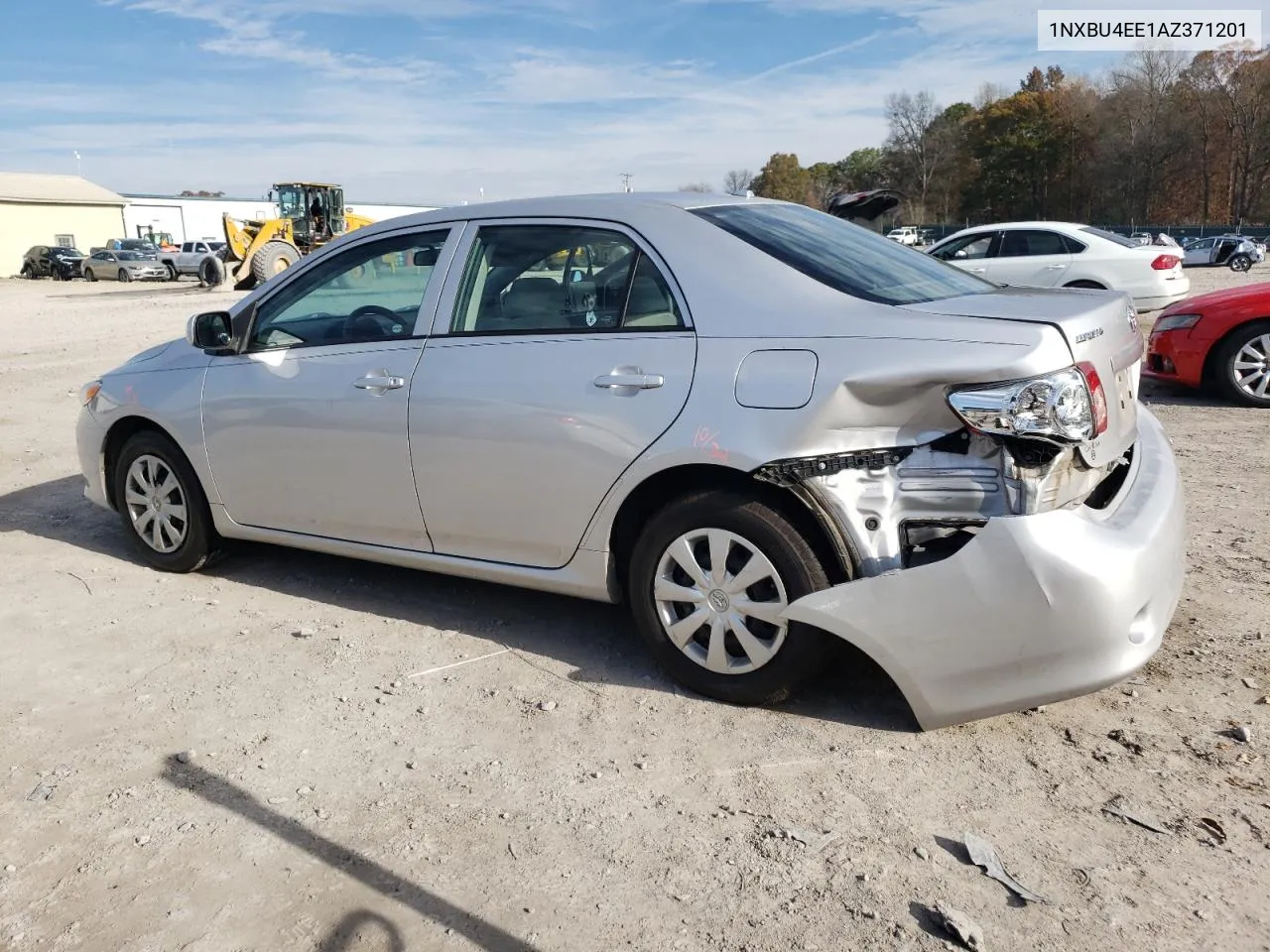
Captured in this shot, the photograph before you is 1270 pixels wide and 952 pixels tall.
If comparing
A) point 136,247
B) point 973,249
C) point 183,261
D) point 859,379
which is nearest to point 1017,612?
point 859,379

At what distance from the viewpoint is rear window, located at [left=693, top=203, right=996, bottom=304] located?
3.48m

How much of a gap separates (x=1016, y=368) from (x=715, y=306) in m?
1.00

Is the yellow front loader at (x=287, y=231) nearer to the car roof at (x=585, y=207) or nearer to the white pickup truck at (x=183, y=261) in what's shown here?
Answer: the white pickup truck at (x=183, y=261)

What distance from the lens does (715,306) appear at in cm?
345

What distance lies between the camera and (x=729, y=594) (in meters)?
3.44

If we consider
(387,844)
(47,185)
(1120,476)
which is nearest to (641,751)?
(387,844)

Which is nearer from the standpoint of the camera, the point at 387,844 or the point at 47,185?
the point at 387,844

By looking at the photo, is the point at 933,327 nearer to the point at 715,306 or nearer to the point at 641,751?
the point at 715,306

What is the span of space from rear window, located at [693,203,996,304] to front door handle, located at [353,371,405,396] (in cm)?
135

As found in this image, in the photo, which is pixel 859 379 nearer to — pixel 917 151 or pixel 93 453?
pixel 93 453

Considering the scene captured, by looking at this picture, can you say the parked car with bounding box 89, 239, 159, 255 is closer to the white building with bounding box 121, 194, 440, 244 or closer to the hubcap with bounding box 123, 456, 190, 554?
the white building with bounding box 121, 194, 440, 244

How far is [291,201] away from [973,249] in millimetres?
25721

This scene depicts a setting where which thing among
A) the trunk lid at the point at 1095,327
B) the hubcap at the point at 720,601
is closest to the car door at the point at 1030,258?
the trunk lid at the point at 1095,327

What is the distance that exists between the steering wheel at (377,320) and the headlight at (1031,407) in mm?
2300
